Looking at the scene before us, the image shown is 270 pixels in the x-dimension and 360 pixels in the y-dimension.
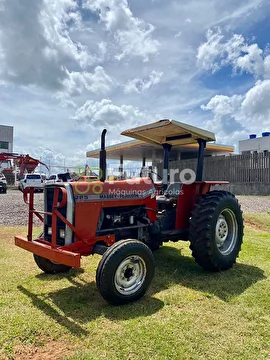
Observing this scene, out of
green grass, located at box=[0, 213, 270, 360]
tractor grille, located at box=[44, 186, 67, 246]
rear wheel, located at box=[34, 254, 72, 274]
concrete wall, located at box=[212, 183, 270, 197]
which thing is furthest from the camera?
concrete wall, located at box=[212, 183, 270, 197]

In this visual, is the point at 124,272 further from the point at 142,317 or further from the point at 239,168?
Result: the point at 239,168

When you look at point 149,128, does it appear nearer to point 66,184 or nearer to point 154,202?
point 154,202

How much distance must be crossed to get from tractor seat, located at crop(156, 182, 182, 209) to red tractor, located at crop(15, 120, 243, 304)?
0.5 inches

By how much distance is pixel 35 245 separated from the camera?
12.1 feet

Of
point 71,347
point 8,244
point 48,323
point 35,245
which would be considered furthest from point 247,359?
point 8,244

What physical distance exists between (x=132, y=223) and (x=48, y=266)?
129 centimetres

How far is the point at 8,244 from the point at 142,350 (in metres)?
4.29

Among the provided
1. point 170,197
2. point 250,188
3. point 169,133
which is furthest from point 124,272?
point 250,188

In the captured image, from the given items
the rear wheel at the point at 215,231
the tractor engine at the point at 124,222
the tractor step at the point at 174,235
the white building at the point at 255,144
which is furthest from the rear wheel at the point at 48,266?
the white building at the point at 255,144

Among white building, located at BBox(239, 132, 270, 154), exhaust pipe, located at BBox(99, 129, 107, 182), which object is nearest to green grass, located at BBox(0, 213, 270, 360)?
exhaust pipe, located at BBox(99, 129, 107, 182)

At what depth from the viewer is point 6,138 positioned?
Result: 3997 centimetres

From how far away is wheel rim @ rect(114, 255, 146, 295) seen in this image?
3.46 metres

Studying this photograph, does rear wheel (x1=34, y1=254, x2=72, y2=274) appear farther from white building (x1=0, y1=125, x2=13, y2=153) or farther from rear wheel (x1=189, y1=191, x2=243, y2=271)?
white building (x1=0, y1=125, x2=13, y2=153)

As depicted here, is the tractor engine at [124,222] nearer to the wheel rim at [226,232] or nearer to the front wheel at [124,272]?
the front wheel at [124,272]
